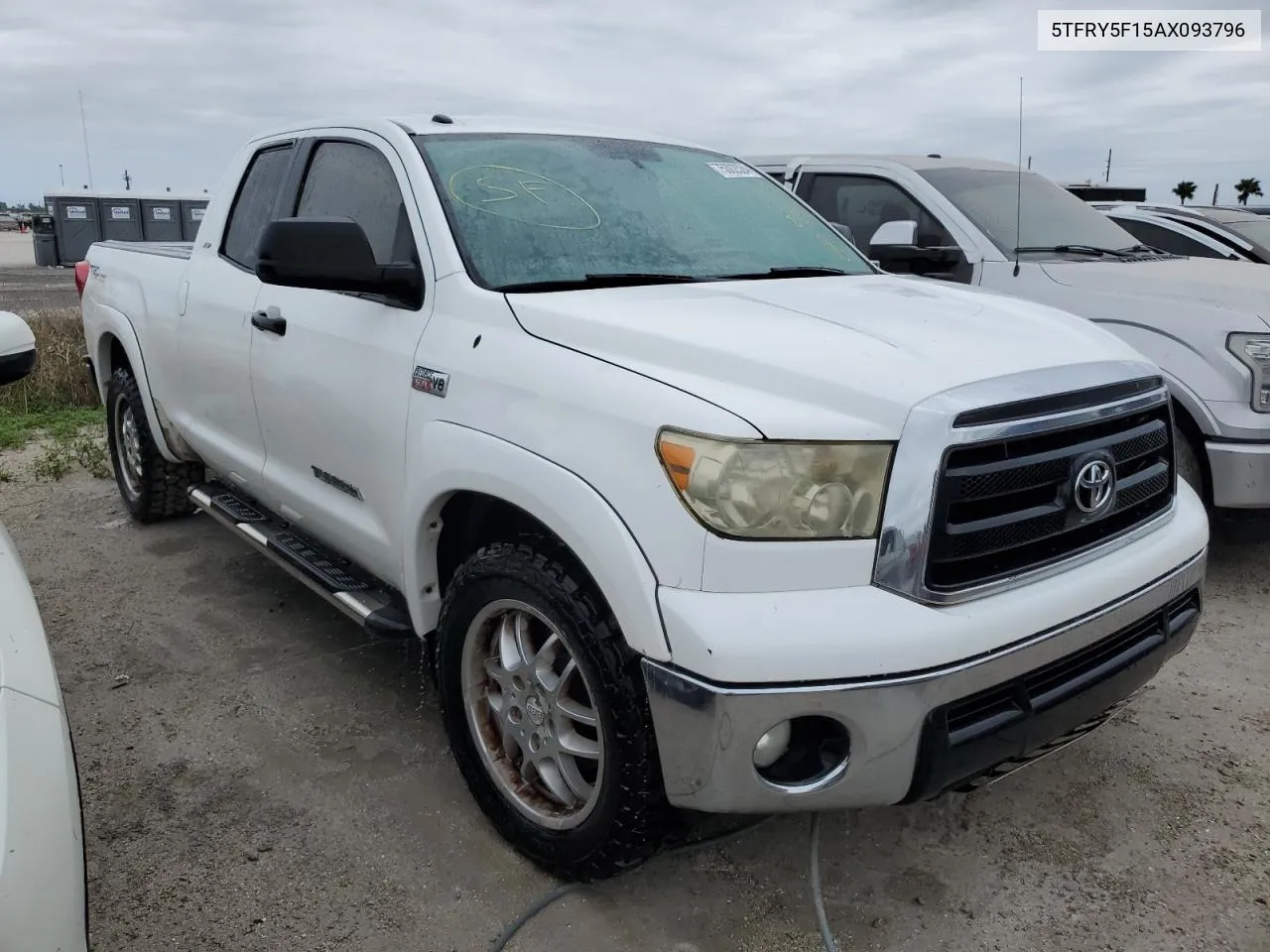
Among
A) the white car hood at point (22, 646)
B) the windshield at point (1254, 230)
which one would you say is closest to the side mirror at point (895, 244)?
the white car hood at point (22, 646)

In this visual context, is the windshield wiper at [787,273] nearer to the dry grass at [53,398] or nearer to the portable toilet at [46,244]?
the dry grass at [53,398]

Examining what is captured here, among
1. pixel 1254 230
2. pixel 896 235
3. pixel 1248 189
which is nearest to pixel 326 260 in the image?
pixel 896 235

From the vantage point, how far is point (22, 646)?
6.10 ft

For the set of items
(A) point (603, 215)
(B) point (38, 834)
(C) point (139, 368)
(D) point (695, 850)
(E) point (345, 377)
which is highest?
(A) point (603, 215)

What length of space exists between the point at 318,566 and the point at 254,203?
1.62 meters

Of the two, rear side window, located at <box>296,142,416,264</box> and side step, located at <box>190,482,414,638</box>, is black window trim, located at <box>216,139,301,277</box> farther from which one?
side step, located at <box>190,482,414,638</box>

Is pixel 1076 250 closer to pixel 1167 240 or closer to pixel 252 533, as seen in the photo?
pixel 1167 240

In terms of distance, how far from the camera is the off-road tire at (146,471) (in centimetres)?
522

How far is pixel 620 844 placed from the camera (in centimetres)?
241

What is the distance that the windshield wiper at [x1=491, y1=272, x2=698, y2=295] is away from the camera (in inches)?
111

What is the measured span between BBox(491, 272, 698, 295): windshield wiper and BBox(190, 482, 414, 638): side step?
3.49 feet

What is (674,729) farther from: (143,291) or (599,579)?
(143,291)

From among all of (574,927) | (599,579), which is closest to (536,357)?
(599,579)

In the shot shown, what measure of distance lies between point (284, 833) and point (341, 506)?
1.01 m
